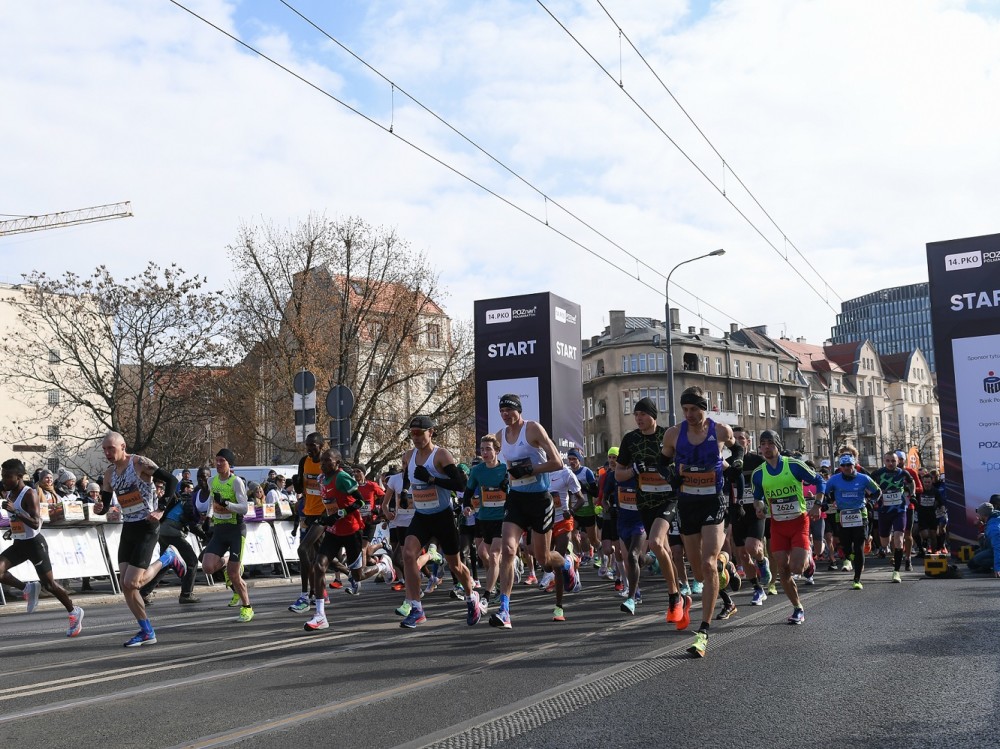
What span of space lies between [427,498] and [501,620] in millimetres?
1378

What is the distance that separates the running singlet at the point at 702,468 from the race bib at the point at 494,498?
3693 millimetres

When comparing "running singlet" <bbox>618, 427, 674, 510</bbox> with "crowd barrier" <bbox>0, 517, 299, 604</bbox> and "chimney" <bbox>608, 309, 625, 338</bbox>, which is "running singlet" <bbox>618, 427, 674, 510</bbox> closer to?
"crowd barrier" <bbox>0, 517, 299, 604</bbox>

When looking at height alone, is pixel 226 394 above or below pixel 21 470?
above

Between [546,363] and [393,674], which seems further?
[546,363]

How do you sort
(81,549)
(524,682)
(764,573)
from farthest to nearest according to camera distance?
(81,549), (764,573), (524,682)

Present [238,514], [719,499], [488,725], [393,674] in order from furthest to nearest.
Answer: [238,514], [719,499], [393,674], [488,725]

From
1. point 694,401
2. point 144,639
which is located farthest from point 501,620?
point 144,639

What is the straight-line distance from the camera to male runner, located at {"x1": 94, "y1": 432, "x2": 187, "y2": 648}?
10172 millimetres

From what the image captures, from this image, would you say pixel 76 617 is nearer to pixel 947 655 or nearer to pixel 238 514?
pixel 238 514

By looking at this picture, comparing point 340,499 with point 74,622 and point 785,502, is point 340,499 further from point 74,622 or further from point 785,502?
point 785,502

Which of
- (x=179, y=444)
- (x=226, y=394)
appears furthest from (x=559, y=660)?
(x=179, y=444)

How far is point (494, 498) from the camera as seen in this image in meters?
12.7

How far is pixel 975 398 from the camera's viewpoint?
912 inches

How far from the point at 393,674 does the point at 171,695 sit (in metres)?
1.51
